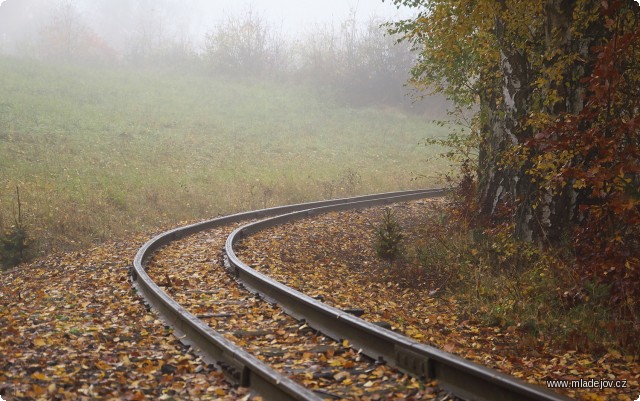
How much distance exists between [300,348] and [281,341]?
410 mm

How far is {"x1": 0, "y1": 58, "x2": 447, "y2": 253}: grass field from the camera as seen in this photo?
61.2 feet

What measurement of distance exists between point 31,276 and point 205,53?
159 feet

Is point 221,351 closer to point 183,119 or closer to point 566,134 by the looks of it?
point 566,134

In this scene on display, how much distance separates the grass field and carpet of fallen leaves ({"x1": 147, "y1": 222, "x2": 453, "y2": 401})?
6508mm

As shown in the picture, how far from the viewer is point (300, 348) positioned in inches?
251

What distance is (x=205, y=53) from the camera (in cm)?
5703

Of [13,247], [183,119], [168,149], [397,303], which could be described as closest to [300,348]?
[397,303]

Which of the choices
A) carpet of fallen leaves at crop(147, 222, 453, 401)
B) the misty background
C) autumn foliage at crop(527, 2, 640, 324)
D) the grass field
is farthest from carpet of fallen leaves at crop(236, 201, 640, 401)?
the grass field

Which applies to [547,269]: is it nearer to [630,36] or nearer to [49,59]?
[630,36]

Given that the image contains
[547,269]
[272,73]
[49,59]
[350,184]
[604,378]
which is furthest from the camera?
[272,73]

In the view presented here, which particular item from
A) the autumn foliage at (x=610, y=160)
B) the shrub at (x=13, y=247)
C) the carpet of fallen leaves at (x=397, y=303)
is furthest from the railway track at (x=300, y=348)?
the shrub at (x=13, y=247)

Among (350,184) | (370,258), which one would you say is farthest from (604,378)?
(350,184)

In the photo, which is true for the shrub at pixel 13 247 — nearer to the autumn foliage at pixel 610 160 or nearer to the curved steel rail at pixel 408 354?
the curved steel rail at pixel 408 354

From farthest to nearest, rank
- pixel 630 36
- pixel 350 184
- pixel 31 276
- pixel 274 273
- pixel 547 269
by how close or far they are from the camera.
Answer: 1. pixel 350 184
2. pixel 31 276
3. pixel 274 273
4. pixel 547 269
5. pixel 630 36
